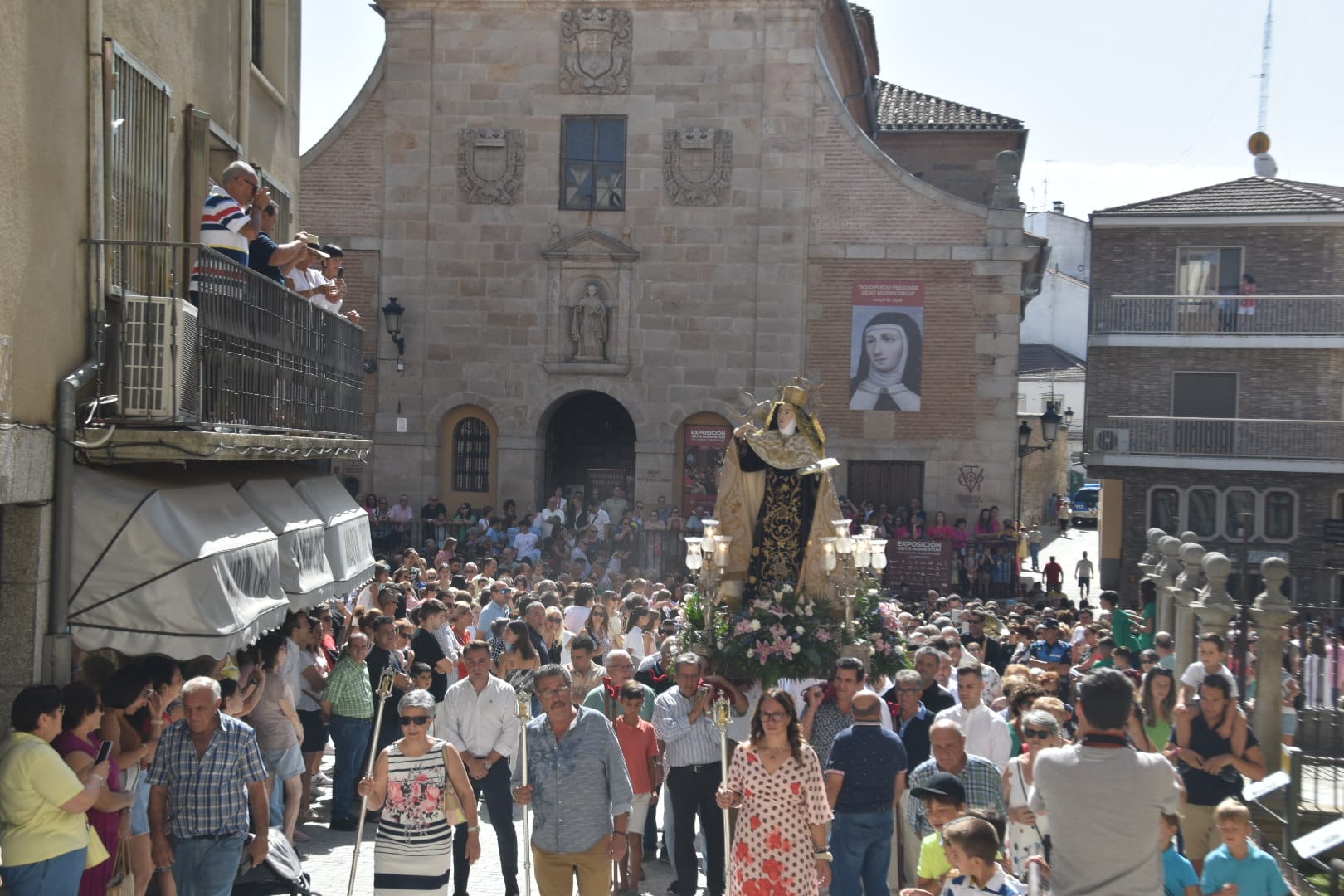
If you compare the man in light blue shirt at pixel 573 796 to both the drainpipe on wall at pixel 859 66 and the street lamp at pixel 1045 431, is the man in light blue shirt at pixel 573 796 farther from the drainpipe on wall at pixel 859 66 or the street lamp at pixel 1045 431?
the drainpipe on wall at pixel 859 66

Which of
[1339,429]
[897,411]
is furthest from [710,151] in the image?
[1339,429]

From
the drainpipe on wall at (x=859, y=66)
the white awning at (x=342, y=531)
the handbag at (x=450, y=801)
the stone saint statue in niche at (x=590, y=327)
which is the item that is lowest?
the handbag at (x=450, y=801)

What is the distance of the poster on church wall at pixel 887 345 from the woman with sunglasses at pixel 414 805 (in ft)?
68.8

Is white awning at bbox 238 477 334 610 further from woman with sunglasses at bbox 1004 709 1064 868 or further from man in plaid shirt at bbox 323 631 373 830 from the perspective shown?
woman with sunglasses at bbox 1004 709 1064 868

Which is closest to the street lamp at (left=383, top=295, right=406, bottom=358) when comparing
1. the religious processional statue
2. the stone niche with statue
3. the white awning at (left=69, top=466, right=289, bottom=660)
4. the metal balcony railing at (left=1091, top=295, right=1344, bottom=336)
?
the stone niche with statue

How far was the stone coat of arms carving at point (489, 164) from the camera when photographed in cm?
2961

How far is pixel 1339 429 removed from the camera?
30484 millimetres

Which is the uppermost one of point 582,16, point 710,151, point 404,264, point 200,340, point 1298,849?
point 582,16

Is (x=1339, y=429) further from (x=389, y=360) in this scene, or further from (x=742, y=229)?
(x=389, y=360)

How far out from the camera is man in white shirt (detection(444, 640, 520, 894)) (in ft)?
32.7

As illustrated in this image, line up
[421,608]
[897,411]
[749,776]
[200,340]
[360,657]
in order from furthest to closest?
[897,411]
[421,608]
[360,657]
[200,340]
[749,776]

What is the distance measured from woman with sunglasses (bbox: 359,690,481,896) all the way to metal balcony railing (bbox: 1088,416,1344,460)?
24.5m

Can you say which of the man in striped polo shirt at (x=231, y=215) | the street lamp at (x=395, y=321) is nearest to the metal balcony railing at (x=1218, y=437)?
the street lamp at (x=395, y=321)

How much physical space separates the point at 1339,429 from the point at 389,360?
60.6 feet
